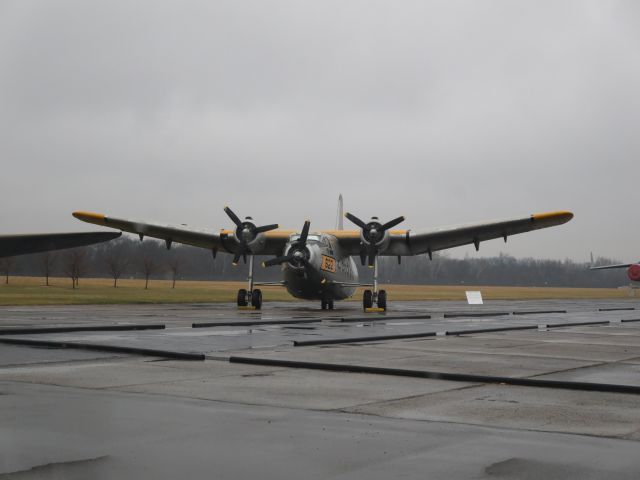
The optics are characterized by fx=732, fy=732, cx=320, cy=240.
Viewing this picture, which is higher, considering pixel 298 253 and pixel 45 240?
pixel 298 253

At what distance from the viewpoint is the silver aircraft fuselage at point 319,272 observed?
35.3m

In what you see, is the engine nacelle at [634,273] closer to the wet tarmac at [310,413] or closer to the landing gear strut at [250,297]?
the landing gear strut at [250,297]

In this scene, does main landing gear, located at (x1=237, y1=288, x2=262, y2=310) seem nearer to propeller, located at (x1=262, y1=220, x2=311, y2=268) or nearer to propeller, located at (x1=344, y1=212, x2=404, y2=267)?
propeller, located at (x1=262, y1=220, x2=311, y2=268)

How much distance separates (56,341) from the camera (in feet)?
47.1

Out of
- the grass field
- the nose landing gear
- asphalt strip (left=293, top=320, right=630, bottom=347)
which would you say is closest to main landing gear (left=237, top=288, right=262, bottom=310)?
the nose landing gear

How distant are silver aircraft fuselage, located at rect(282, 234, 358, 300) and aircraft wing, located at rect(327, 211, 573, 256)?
103cm

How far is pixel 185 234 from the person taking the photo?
4009 centimetres

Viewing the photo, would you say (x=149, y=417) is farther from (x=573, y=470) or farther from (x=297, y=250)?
(x=297, y=250)

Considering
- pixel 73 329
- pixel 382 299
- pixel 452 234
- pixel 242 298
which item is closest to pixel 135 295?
pixel 242 298

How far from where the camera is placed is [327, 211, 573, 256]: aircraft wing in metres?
35.6

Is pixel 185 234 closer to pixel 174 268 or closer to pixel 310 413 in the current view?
pixel 310 413

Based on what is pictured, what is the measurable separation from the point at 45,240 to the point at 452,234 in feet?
75.9

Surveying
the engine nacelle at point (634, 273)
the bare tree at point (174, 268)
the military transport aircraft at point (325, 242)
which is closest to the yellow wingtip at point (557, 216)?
the military transport aircraft at point (325, 242)

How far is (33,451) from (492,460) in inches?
136
